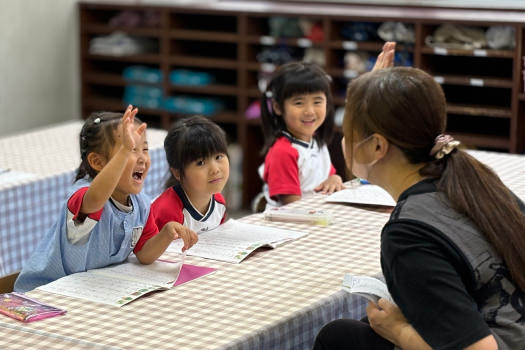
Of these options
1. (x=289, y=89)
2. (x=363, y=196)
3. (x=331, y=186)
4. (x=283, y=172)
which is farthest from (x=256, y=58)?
(x=363, y=196)

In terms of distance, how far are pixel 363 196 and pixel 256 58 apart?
10.7 feet

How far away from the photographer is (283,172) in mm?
3371

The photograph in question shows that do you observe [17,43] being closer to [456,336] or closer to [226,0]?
[226,0]

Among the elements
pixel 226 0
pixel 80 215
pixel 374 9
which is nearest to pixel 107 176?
pixel 80 215

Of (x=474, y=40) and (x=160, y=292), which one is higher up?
(x=474, y=40)

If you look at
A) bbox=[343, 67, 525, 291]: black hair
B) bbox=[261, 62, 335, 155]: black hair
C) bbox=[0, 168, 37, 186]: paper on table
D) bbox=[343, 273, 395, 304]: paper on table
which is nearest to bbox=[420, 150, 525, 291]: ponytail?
bbox=[343, 67, 525, 291]: black hair

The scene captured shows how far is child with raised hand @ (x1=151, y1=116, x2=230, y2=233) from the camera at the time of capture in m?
2.62

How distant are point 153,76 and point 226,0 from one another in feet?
2.47

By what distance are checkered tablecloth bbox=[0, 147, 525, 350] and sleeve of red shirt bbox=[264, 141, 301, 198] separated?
3.04 feet

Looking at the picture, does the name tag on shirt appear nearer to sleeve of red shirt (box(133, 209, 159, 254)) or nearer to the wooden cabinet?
sleeve of red shirt (box(133, 209, 159, 254))

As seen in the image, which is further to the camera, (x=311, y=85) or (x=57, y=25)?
(x=57, y=25)

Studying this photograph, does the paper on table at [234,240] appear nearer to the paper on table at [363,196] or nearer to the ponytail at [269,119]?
the paper on table at [363,196]

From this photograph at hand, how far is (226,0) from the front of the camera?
6367 mm

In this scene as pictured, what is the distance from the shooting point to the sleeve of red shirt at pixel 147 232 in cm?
233
